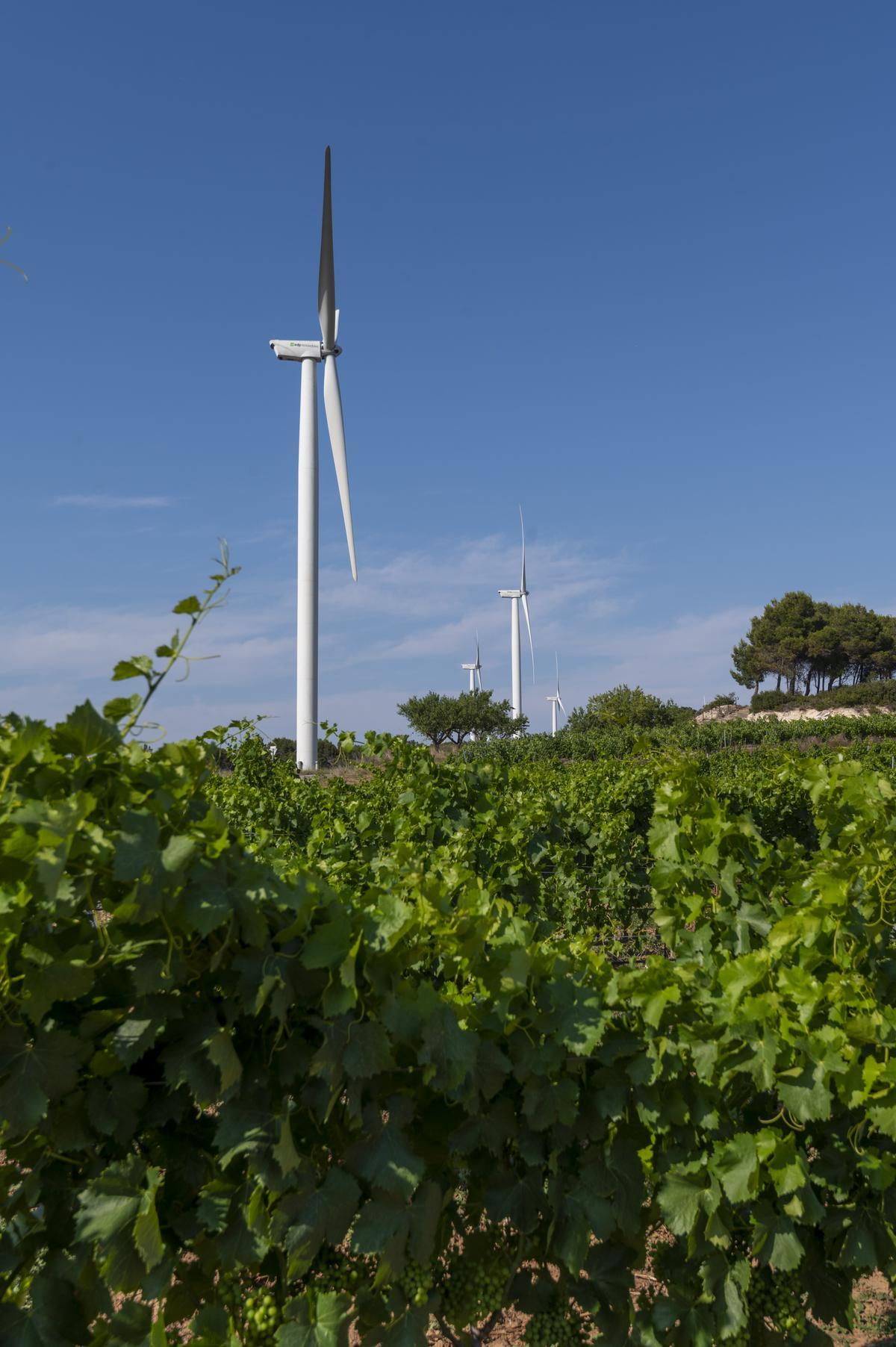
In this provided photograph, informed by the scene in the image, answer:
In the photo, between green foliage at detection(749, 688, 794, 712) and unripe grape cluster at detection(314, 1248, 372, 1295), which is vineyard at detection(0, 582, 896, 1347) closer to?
unripe grape cluster at detection(314, 1248, 372, 1295)

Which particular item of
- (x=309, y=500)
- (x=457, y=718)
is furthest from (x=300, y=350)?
(x=457, y=718)

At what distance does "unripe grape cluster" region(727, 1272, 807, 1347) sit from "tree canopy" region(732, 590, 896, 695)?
81.1m

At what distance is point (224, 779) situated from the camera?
10.4 meters

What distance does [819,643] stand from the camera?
7825 cm

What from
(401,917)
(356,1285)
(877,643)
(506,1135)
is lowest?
(356,1285)

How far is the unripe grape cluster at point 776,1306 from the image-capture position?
96.2 inches

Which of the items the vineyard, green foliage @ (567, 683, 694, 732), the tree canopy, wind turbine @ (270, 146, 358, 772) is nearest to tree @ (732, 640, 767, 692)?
the tree canopy

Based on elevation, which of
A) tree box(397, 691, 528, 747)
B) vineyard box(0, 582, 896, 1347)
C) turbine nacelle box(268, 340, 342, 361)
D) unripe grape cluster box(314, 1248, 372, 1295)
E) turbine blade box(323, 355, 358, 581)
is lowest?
unripe grape cluster box(314, 1248, 372, 1295)

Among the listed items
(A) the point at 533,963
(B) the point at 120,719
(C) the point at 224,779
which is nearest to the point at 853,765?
(A) the point at 533,963

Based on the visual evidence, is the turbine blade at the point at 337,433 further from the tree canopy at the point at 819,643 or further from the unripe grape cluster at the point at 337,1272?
the tree canopy at the point at 819,643

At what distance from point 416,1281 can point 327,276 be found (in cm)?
3199

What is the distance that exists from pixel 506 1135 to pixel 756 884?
178 cm

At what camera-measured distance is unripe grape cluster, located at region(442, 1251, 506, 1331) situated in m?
2.27

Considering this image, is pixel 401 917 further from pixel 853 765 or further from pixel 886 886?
pixel 853 765
